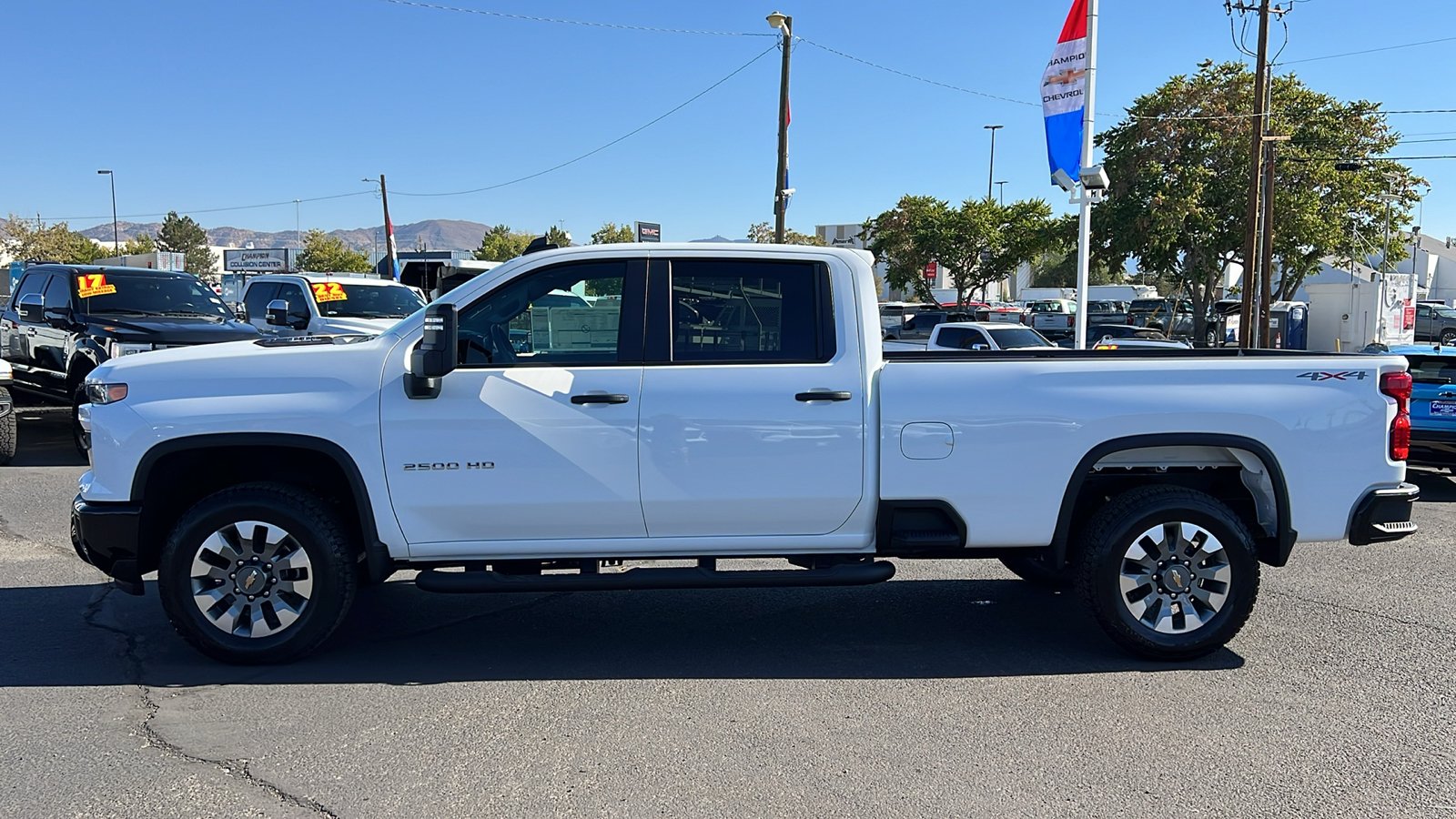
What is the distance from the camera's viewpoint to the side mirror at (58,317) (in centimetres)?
1204

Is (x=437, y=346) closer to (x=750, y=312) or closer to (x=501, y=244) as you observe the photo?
(x=750, y=312)

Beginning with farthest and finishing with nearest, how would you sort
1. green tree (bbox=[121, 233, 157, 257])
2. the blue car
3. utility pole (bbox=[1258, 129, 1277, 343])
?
green tree (bbox=[121, 233, 157, 257]) → utility pole (bbox=[1258, 129, 1277, 343]) → the blue car

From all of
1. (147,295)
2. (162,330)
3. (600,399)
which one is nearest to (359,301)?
(147,295)

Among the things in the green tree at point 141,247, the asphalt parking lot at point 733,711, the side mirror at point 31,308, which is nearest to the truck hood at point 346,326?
the side mirror at point 31,308

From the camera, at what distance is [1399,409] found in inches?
204

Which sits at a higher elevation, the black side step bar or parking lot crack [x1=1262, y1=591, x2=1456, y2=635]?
the black side step bar

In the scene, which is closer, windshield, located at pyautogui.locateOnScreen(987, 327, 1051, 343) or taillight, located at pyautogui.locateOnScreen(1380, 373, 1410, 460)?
taillight, located at pyautogui.locateOnScreen(1380, 373, 1410, 460)

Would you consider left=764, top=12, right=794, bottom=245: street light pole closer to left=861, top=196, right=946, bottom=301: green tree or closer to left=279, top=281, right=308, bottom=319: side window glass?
left=279, top=281, right=308, bottom=319: side window glass

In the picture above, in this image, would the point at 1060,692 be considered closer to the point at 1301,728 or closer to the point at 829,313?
the point at 1301,728

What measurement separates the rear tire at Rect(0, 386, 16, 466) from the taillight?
458 inches

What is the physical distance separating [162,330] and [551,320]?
321 inches

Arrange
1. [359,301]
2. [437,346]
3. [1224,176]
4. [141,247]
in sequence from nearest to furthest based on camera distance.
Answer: [437,346] < [359,301] < [1224,176] < [141,247]

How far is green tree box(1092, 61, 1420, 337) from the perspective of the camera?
30.8 metres

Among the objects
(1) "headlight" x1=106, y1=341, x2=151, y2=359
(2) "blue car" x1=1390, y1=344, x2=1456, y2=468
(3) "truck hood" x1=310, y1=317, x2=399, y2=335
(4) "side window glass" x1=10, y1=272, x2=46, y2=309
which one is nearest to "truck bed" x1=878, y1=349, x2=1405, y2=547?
(2) "blue car" x1=1390, y1=344, x2=1456, y2=468
